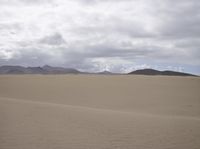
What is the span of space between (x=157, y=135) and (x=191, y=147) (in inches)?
63.4

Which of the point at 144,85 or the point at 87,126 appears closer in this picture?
the point at 87,126

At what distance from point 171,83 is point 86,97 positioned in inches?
643

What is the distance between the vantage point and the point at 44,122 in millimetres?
11477

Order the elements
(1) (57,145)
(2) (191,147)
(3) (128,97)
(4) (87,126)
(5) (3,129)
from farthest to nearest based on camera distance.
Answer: (3) (128,97) < (4) (87,126) < (5) (3,129) < (2) (191,147) < (1) (57,145)

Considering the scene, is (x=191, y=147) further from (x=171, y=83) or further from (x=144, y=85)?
(x=171, y=83)

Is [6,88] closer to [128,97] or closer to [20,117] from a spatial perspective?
[128,97]

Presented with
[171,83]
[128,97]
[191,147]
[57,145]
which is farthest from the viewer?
[171,83]

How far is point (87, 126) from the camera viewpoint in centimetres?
1128

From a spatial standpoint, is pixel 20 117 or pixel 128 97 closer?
pixel 20 117

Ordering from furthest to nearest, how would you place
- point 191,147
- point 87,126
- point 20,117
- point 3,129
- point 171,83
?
point 171,83, point 20,117, point 87,126, point 3,129, point 191,147

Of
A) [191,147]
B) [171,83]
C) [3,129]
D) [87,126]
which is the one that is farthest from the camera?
[171,83]

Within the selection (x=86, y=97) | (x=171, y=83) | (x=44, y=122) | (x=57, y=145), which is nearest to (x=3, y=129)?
(x=44, y=122)

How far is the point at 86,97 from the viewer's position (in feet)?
95.0

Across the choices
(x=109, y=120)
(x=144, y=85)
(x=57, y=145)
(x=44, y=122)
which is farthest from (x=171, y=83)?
(x=57, y=145)
